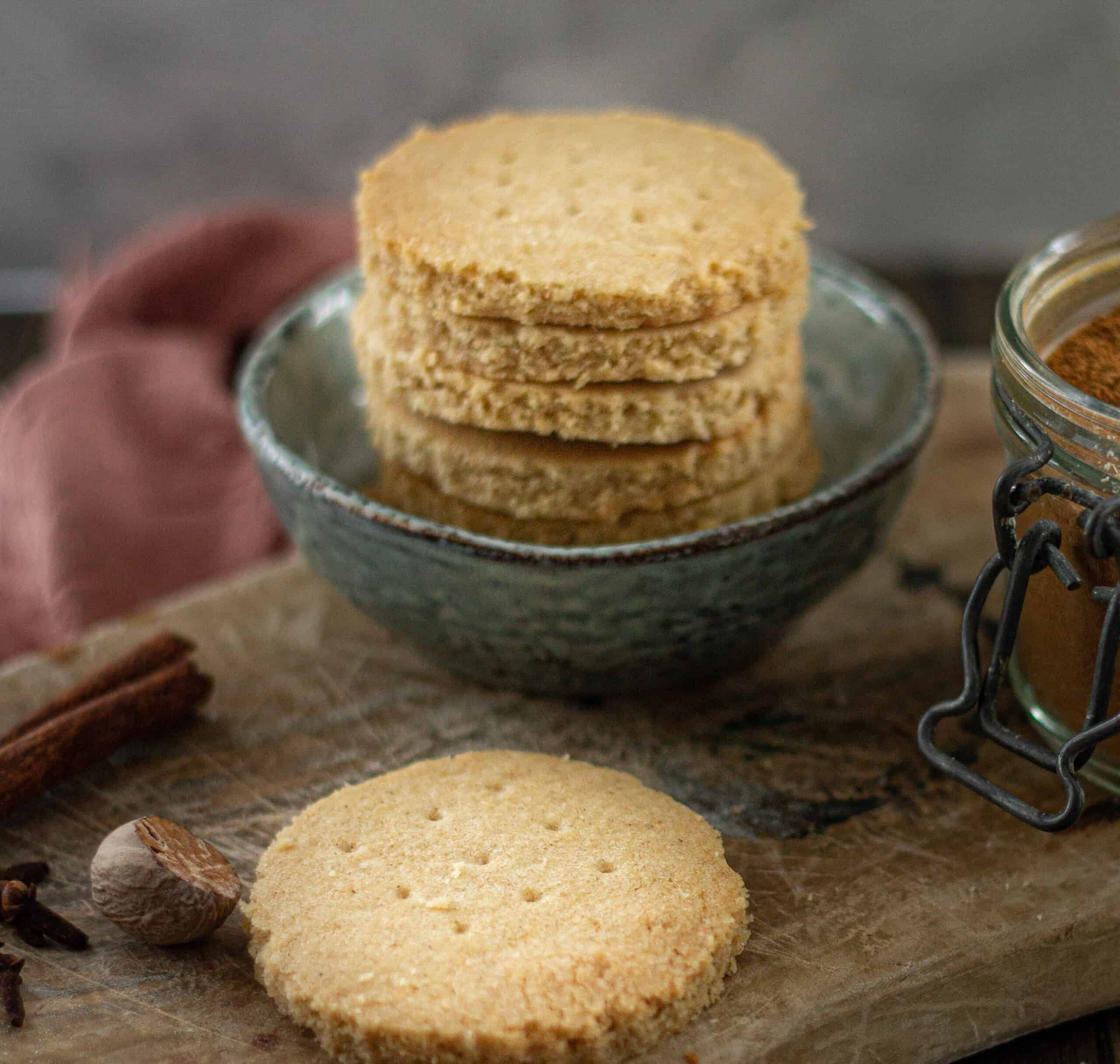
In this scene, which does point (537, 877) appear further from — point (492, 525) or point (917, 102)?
point (917, 102)

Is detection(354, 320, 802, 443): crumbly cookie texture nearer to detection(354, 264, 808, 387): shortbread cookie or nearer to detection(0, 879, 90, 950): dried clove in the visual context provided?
detection(354, 264, 808, 387): shortbread cookie

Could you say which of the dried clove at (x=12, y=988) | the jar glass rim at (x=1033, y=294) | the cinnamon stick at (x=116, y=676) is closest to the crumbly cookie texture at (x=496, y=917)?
the dried clove at (x=12, y=988)

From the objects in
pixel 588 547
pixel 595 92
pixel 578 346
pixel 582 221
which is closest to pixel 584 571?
pixel 588 547

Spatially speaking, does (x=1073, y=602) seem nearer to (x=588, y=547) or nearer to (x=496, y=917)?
(x=588, y=547)

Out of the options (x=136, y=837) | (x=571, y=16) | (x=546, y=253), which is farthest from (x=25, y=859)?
(x=571, y=16)

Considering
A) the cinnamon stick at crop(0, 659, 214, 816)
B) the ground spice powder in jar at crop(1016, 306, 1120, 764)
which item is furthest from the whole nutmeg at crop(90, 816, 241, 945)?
the ground spice powder in jar at crop(1016, 306, 1120, 764)

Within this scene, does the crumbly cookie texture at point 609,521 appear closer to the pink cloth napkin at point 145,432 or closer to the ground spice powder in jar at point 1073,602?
the ground spice powder in jar at point 1073,602
